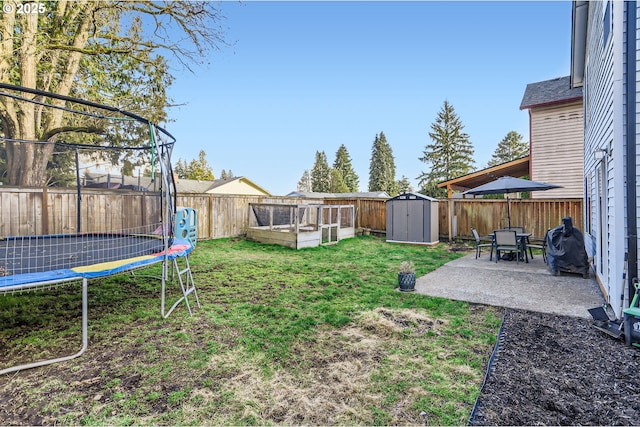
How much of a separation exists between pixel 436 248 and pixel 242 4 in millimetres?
8503

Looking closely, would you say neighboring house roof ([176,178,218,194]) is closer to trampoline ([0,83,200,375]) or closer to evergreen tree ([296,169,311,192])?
trampoline ([0,83,200,375])

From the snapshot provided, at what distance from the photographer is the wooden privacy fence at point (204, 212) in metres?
6.17

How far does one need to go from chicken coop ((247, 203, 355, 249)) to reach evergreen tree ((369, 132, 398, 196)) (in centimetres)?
3121

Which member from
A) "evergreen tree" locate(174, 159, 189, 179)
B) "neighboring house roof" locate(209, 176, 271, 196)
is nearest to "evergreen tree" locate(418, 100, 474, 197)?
"neighboring house roof" locate(209, 176, 271, 196)

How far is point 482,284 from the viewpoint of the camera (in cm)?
493

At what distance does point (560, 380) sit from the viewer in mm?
2172

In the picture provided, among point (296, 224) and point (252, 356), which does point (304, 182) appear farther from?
point (252, 356)

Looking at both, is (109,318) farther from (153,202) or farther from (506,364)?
(506,364)

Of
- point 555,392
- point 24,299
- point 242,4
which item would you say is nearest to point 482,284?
point 555,392

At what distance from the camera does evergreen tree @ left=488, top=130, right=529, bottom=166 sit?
37.8 metres

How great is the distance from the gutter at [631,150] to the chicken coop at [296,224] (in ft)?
21.8

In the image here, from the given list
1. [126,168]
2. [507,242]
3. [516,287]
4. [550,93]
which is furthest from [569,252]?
[550,93]

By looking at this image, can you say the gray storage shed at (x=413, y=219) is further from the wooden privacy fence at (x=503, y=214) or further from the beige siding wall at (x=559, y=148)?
the beige siding wall at (x=559, y=148)

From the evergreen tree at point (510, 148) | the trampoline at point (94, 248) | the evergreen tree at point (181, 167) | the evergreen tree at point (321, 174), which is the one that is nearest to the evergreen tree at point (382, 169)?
the evergreen tree at point (321, 174)
